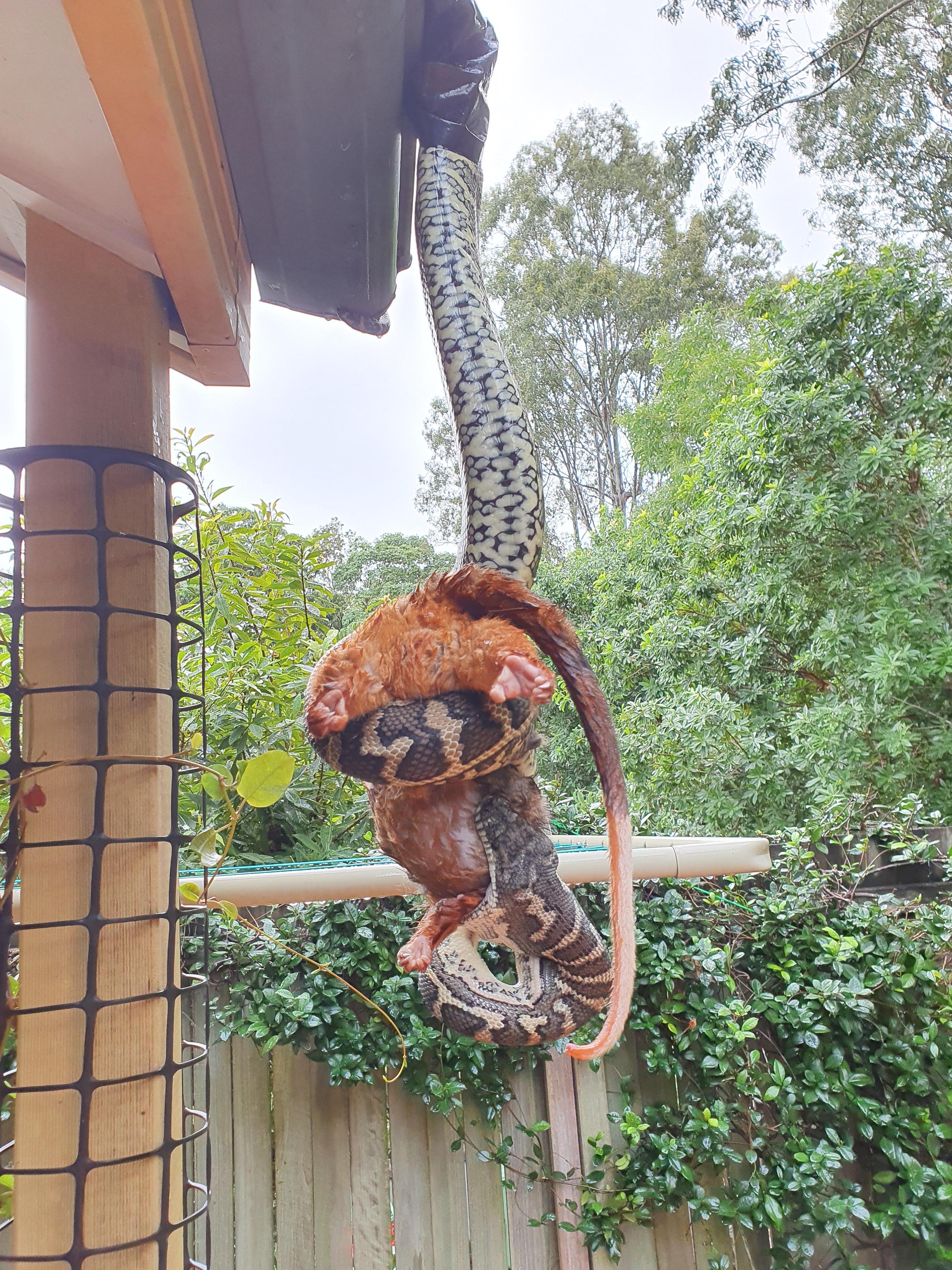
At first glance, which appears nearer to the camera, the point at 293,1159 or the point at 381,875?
the point at 381,875

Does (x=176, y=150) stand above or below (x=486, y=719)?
above

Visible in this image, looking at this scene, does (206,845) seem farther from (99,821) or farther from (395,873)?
(395,873)

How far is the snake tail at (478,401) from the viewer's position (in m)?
0.65

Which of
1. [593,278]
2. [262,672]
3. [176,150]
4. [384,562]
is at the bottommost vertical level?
[262,672]

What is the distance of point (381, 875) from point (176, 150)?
36.7 inches

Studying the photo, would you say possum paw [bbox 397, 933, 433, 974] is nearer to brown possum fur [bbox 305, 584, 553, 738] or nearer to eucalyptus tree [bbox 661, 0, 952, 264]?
brown possum fur [bbox 305, 584, 553, 738]

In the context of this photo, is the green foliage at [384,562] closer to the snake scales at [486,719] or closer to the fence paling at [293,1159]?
the fence paling at [293,1159]

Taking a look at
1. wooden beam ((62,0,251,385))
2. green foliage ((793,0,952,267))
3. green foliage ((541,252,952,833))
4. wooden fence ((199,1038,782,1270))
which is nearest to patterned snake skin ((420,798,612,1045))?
wooden beam ((62,0,251,385))

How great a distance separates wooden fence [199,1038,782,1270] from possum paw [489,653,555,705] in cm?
153

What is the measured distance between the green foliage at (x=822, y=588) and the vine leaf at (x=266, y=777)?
2.34 metres

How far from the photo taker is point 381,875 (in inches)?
45.8

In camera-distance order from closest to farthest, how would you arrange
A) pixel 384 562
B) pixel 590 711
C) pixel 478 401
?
pixel 590 711 < pixel 478 401 < pixel 384 562

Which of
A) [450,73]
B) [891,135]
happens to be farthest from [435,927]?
[891,135]

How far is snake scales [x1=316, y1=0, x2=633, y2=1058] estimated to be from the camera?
19.4 inches
